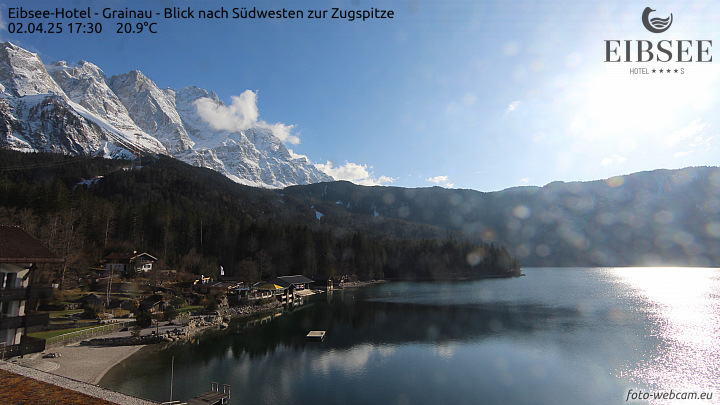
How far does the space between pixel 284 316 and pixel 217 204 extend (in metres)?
95.3

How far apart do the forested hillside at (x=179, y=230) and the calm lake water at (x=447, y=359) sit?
35032 millimetres

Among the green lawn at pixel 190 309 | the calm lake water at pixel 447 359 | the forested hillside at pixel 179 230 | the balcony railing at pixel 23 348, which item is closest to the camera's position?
the balcony railing at pixel 23 348

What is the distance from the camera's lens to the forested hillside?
62062 mm

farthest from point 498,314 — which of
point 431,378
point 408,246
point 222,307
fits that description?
point 408,246

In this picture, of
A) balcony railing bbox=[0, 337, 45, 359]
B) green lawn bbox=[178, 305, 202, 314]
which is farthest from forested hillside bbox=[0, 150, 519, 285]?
balcony railing bbox=[0, 337, 45, 359]

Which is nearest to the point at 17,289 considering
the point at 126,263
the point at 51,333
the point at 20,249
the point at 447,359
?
the point at 20,249

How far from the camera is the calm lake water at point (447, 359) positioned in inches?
983

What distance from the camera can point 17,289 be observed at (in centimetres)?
2538

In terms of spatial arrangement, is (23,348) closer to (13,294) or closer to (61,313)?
(13,294)

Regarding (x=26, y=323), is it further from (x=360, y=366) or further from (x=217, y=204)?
(x=217, y=204)

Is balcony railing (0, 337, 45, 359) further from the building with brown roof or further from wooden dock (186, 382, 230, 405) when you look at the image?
the building with brown roof

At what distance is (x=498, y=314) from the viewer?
56844mm

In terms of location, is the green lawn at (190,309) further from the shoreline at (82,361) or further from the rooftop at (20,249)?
the rooftop at (20,249)

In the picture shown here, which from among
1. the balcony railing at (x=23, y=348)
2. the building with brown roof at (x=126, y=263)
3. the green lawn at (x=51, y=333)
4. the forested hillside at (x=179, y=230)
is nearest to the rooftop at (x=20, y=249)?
the balcony railing at (x=23, y=348)
